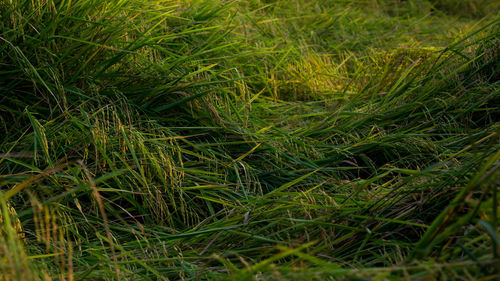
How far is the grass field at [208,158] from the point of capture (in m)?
0.98

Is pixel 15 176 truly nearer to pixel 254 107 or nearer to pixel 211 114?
pixel 211 114

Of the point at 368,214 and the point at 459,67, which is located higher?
the point at 459,67

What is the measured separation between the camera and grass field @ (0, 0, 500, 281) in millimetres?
985

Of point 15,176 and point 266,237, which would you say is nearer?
point 266,237

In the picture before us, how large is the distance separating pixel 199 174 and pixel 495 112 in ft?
3.60

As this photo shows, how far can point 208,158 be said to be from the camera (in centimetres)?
148

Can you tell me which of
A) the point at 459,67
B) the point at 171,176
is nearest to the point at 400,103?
the point at 459,67

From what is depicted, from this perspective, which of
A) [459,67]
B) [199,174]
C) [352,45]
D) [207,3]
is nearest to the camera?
[199,174]

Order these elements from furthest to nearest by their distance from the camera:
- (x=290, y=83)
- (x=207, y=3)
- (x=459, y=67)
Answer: (x=290, y=83)
(x=207, y=3)
(x=459, y=67)

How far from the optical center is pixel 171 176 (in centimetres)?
130

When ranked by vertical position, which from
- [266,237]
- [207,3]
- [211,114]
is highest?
[207,3]

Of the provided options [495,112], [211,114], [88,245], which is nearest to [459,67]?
[495,112]

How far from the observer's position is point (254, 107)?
6.23ft

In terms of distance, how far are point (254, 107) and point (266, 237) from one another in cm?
89
